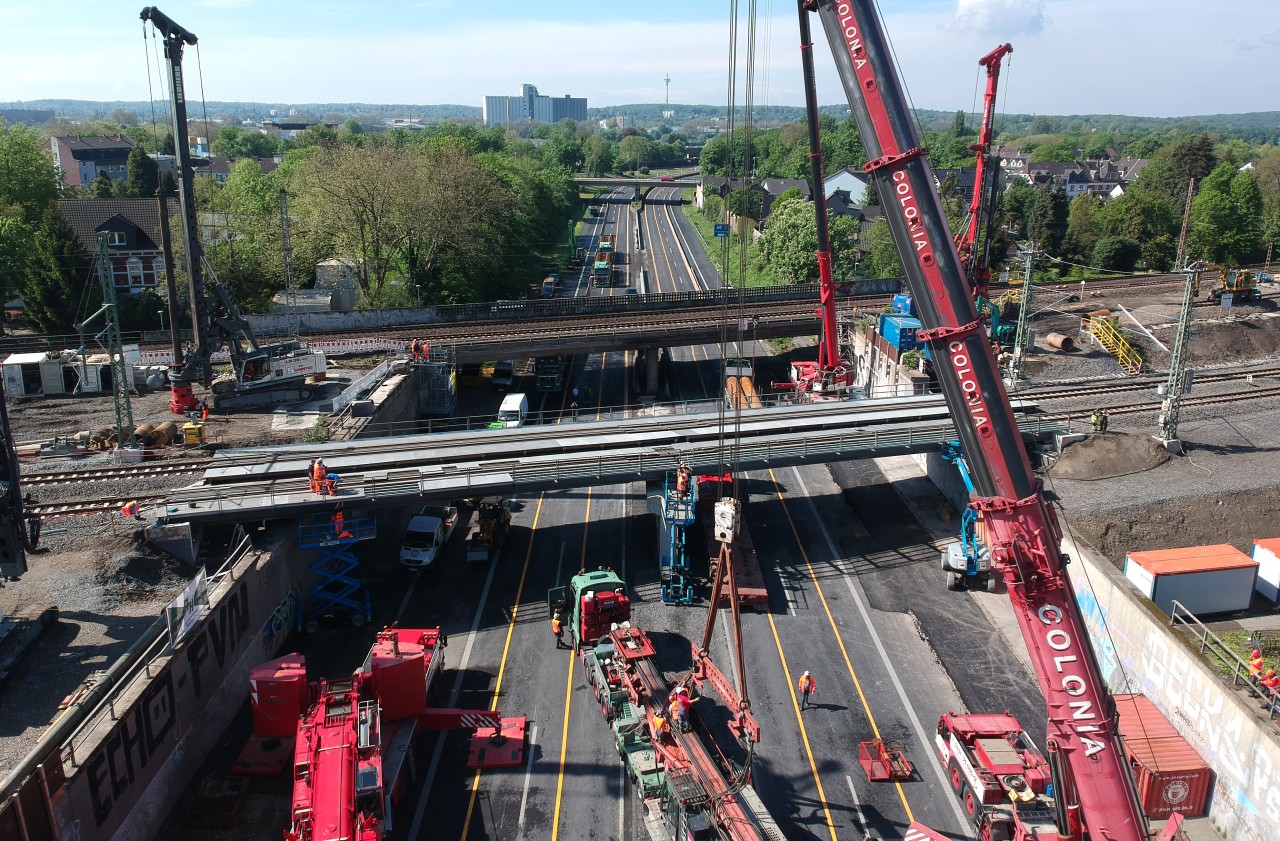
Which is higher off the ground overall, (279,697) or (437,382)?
(437,382)

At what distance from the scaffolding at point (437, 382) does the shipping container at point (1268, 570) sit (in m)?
36.0

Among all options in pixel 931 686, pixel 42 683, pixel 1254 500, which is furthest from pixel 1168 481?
pixel 42 683

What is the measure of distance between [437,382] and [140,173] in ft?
252

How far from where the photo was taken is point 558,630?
88.3 ft

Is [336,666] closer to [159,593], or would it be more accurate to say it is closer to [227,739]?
[227,739]

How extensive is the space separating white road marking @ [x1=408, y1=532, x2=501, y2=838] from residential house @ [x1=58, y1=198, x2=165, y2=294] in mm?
51191

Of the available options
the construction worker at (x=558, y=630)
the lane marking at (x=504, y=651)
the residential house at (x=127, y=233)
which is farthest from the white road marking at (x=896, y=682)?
the residential house at (x=127, y=233)

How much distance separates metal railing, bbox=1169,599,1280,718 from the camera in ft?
63.9

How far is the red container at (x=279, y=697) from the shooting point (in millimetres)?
21375

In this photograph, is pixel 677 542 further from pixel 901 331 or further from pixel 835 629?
pixel 901 331

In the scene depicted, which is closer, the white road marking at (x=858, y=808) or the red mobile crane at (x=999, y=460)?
Result: the red mobile crane at (x=999, y=460)

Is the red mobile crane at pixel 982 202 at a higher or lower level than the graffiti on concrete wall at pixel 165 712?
higher

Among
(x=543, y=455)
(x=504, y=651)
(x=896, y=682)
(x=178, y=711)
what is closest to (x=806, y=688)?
(x=896, y=682)

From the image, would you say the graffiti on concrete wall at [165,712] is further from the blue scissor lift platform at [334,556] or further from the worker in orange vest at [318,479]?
the worker in orange vest at [318,479]
